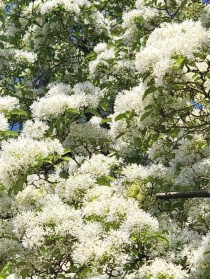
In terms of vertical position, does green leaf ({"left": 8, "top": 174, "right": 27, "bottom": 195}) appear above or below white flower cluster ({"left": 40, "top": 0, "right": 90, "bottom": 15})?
below

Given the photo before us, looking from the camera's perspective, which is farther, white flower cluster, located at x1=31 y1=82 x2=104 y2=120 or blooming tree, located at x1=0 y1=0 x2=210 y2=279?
white flower cluster, located at x1=31 y1=82 x2=104 y2=120

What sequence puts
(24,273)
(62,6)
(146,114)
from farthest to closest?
1. (62,6)
2. (146,114)
3. (24,273)

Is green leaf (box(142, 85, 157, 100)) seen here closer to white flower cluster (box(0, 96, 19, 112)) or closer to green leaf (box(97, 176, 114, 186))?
green leaf (box(97, 176, 114, 186))

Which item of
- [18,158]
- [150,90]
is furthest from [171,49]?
[18,158]

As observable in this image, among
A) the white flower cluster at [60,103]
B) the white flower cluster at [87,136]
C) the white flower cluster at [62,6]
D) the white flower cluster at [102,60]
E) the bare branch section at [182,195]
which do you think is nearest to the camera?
the bare branch section at [182,195]

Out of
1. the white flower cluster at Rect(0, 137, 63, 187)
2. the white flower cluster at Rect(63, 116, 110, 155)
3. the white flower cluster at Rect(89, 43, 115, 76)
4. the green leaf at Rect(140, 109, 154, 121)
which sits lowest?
the white flower cluster at Rect(0, 137, 63, 187)

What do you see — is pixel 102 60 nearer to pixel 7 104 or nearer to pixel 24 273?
pixel 7 104

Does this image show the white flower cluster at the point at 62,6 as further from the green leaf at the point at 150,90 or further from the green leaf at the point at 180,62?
the green leaf at the point at 180,62

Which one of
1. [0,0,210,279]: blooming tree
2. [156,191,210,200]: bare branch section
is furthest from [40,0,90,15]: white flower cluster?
[156,191,210,200]: bare branch section

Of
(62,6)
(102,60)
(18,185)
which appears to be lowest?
(18,185)

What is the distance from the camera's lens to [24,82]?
13.8 meters

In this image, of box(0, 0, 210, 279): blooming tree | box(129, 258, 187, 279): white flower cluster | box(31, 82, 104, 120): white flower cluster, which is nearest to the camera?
box(129, 258, 187, 279): white flower cluster

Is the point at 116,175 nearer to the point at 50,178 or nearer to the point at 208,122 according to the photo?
the point at 50,178

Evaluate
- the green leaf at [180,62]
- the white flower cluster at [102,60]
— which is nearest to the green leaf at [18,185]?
the green leaf at [180,62]
